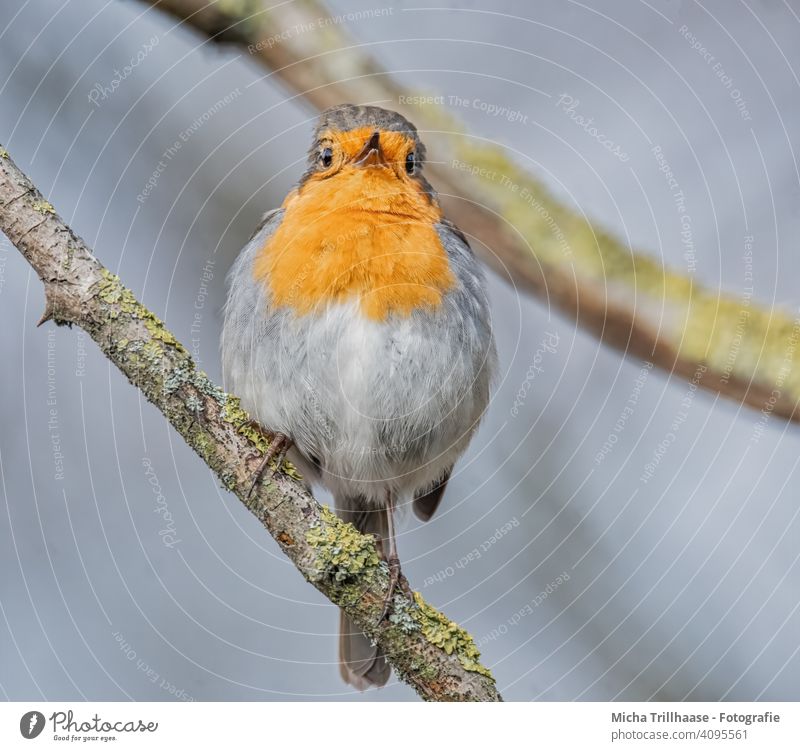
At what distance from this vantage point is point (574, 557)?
3275 mm

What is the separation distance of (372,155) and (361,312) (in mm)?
477

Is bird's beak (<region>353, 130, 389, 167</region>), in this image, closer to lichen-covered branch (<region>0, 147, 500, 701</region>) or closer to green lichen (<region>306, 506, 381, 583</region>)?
lichen-covered branch (<region>0, 147, 500, 701</region>)

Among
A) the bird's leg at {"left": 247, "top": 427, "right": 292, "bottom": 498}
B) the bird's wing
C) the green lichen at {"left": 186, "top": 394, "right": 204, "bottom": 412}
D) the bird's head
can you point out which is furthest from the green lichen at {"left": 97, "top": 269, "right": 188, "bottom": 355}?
the bird's wing

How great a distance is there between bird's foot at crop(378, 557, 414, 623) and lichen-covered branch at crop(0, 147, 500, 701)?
0.02 meters

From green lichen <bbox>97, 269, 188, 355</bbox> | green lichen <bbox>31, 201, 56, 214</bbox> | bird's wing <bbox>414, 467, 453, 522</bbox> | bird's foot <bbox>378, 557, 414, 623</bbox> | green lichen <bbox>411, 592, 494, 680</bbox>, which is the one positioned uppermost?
green lichen <bbox>31, 201, 56, 214</bbox>

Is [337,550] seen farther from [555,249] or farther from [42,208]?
[555,249]

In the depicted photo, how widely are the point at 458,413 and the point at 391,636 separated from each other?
777mm

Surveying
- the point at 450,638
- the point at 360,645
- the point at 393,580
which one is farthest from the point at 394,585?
the point at 360,645

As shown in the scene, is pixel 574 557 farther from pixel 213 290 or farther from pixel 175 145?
pixel 175 145

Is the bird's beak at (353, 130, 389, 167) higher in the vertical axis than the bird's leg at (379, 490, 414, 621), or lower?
higher

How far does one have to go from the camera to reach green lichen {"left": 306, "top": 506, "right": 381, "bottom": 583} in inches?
87.4

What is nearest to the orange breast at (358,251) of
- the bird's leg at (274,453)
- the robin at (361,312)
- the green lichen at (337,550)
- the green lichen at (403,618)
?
the robin at (361,312)

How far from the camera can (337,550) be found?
2.23 meters
